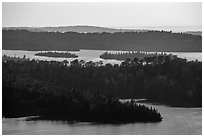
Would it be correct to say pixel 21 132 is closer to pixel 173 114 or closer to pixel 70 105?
pixel 70 105

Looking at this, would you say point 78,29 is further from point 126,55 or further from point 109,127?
point 109,127

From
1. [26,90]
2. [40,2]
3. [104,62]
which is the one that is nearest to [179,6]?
[104,62]

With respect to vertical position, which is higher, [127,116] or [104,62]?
[104,62]

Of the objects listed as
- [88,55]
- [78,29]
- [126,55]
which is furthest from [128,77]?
[78,29]

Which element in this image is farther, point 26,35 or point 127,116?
point 26,35

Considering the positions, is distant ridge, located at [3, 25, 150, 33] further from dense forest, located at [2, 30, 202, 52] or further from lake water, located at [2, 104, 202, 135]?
lake water, located at [2, 104, 202, 135]

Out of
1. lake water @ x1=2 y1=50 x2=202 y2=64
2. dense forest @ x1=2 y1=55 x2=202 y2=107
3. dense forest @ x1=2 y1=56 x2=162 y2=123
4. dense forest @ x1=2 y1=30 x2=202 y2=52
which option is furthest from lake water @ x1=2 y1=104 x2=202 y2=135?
dense forest @ x1=2 y1=30 x2=202 y2=52
